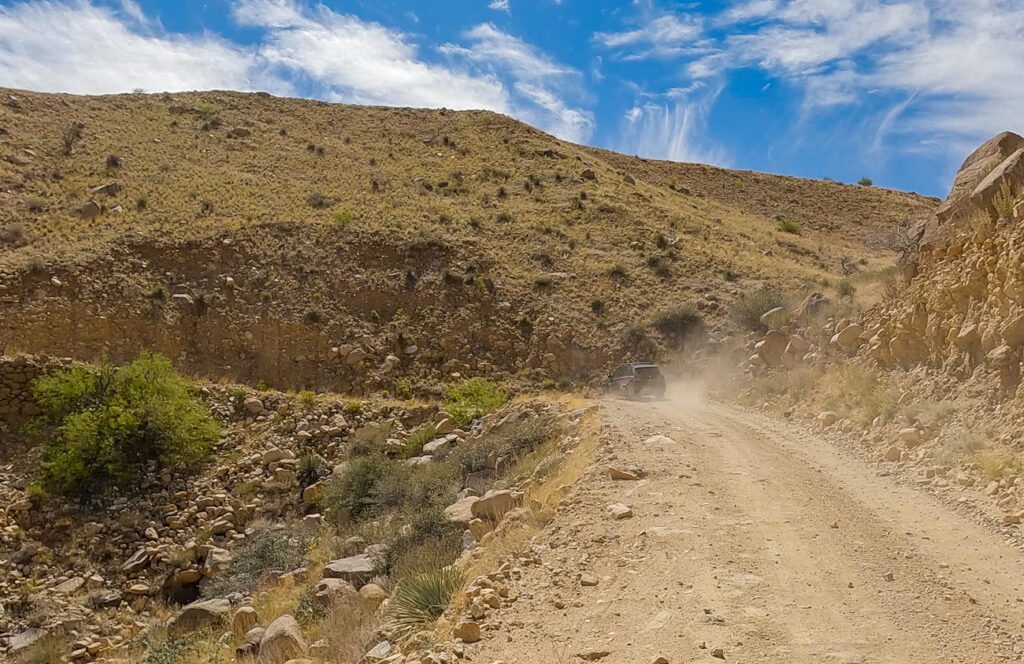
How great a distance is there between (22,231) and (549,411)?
20220 mm

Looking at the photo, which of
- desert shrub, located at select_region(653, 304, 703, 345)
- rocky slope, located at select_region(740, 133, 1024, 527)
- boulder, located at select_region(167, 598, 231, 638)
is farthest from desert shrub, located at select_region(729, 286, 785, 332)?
boulder, located at select_region(167, 598, 231, 638)

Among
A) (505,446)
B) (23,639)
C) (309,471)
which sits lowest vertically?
(23,639)

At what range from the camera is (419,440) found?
15.0 m

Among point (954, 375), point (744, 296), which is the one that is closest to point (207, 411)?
point (954, 375)

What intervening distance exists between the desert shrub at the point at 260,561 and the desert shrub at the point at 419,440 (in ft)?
10.5

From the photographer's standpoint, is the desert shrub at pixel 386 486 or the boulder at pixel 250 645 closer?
the boulder at pixel 250 645

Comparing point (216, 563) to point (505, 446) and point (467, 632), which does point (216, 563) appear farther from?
point (467, 632)

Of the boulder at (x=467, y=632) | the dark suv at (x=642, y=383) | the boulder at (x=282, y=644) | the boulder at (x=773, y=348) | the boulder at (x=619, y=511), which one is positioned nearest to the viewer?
the boulder at (x=467, y=632)

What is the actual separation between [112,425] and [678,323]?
16.7 meters

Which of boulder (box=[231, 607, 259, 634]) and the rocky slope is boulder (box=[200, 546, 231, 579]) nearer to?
boulder (box=[231, 607, 259, 634])

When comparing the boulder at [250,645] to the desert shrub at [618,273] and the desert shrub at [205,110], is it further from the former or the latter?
the desert shrub at [205,110]

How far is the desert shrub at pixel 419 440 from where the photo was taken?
14.7 meters

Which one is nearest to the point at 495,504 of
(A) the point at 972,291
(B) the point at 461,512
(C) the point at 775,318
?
(B) the point at 461,512

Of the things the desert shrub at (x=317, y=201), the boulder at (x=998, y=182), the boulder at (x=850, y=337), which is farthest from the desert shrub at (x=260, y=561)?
the desert shrub at (x=317, y=201)
